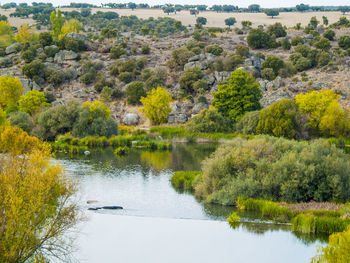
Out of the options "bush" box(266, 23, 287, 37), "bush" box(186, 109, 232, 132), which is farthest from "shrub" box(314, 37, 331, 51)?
"bush" box(186, 109, 232, 132)

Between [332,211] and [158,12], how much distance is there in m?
168

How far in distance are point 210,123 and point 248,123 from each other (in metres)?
5.03

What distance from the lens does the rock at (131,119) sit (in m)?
77.8

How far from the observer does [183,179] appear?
43594 mm

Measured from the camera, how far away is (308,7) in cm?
18438

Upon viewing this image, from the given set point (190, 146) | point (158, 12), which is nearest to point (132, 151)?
point (190, 146)

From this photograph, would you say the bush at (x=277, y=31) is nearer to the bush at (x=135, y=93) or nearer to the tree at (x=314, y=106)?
the bush at (x=135, y=93)

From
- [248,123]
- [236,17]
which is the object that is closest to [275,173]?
[248,123]

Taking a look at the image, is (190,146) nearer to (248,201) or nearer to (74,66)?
(248,201)

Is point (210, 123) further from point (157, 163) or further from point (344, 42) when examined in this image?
point (344, 42)

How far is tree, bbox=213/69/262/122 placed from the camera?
70000 millimetres

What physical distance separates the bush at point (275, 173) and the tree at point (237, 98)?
29.8 m

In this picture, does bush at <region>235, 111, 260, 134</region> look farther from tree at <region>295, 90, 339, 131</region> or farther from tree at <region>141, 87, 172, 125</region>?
tree at <region>141, 87, 172, 125</region>

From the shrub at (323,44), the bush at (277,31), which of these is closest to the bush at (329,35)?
the shrub at (323,44)
